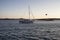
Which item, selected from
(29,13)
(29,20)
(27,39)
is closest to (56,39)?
(27,39)

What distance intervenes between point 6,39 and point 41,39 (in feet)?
21.2

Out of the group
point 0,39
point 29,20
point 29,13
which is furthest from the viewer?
point 29,20

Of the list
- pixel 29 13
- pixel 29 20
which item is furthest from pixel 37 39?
Answer: pixel 29 20

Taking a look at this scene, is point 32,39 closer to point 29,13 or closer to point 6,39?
point 6,39

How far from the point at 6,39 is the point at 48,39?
25.4 feet

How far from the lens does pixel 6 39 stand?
101ft

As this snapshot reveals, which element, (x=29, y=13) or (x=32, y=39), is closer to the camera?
(x=32, y=39)

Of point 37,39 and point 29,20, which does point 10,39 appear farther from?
point 29,20

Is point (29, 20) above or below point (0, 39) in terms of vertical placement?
below

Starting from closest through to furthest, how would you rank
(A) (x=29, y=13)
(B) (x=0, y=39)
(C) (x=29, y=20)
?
1. (B) (x=0, y=39)
2. (A) (x=29, y=13)
3. (C) (x=29, y=20)

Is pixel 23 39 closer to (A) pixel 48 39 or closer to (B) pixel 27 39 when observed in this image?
(B) pixel 27 39

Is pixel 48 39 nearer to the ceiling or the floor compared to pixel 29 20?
nearer to the ceiling

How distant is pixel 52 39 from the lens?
31.9 m

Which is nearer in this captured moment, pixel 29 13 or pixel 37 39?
pixel 37 39
